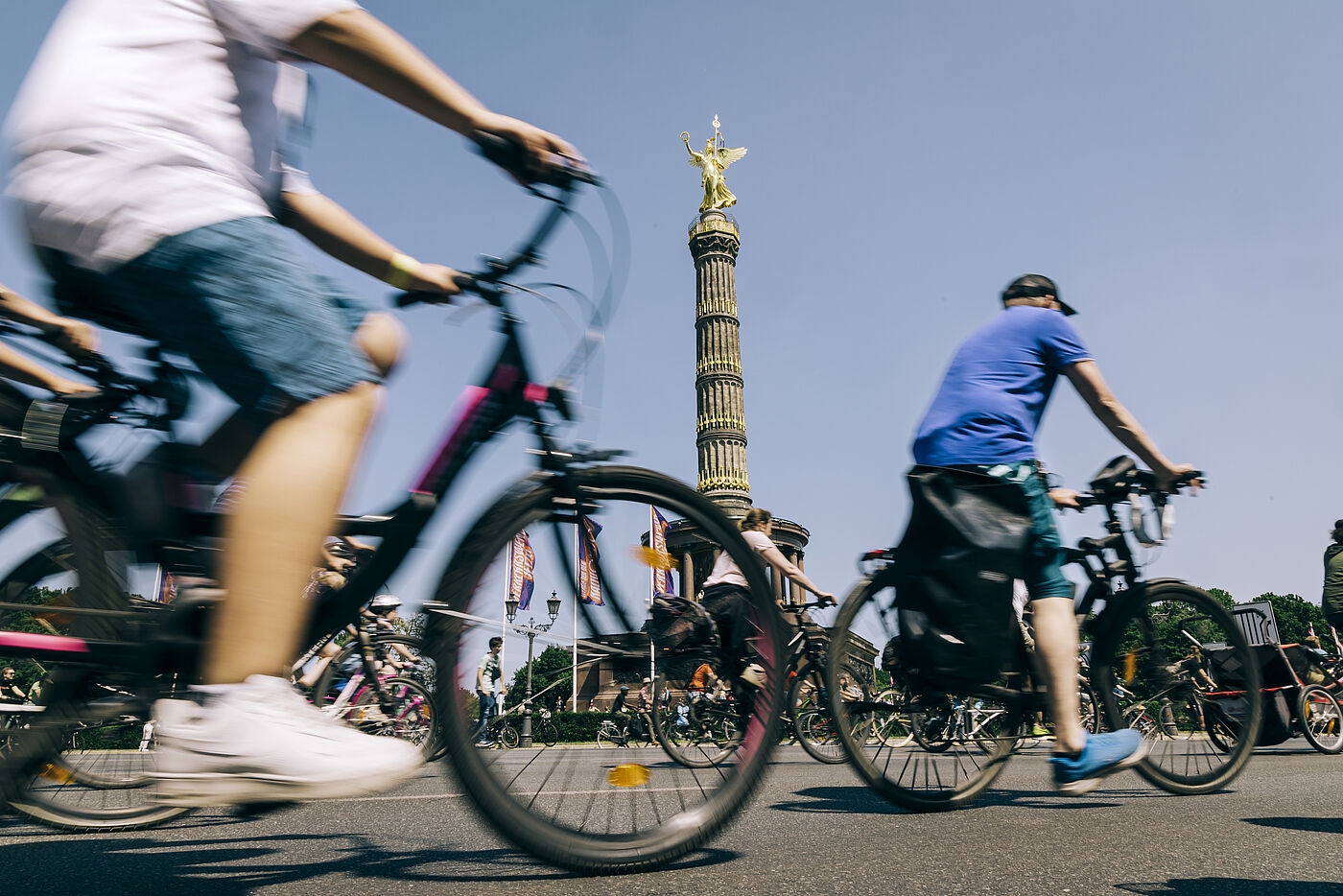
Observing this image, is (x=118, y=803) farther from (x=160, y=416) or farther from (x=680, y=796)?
(x=680, y=796)

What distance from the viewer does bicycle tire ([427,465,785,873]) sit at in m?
1.73

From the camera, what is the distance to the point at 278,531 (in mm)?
1408

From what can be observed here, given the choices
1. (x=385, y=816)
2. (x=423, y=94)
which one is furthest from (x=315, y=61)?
(x=385, y=816)

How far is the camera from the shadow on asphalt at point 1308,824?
2.45m

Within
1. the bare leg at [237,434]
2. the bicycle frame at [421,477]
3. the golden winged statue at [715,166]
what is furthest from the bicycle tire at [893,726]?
the golden winged statue at [715,166]

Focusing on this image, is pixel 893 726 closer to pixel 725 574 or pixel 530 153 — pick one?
pixel 725 574

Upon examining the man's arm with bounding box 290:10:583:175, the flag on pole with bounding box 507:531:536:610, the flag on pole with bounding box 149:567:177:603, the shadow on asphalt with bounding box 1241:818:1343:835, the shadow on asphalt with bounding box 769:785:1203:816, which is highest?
the man's arm with bounding box 290:10:583:175

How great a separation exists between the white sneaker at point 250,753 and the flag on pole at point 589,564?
2.57ft

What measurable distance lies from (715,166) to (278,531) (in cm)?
4961

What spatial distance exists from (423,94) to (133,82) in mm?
423

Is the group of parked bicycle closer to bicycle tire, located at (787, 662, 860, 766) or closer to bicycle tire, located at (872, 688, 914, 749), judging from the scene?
bicycle tire, located at (872, 688, 914, 749)

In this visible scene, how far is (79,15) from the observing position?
4.63 ft

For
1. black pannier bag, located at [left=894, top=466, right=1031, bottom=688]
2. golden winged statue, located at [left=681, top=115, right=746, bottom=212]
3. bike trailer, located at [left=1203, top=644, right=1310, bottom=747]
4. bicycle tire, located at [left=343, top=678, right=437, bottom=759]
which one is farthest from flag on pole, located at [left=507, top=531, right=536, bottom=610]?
golden winged statue, located at [left=681, top=115, right=746, bottom=212]

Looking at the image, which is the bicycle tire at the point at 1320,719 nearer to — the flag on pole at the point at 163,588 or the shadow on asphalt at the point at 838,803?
the shadow on asphalt at the point at 838,803
